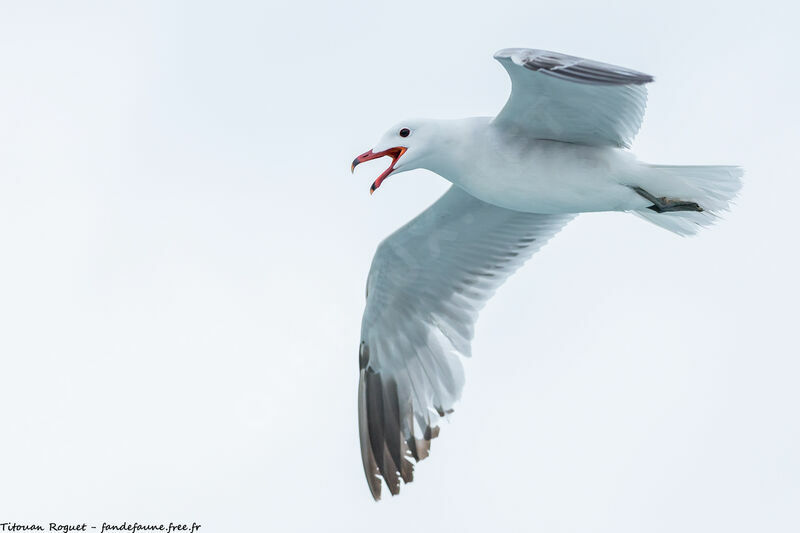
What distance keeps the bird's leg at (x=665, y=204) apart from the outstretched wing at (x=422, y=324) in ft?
4.03

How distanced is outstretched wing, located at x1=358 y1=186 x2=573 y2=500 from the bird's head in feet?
3.94

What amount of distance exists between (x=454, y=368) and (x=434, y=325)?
39 cm

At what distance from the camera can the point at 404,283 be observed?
407 inches

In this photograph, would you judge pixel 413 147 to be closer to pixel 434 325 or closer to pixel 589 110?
pixel 589 110

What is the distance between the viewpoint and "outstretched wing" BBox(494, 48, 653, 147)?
801 cm

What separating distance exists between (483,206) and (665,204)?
153cm

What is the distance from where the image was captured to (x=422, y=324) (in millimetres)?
10555

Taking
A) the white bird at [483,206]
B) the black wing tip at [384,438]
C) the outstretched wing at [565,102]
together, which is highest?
the outstretched wing at [565,102]

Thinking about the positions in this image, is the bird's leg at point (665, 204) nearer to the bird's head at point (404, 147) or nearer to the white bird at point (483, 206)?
the white bird at point (483, 206)

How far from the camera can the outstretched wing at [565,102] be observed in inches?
315

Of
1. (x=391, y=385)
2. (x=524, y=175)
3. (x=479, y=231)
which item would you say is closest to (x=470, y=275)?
(x=479, y=231)


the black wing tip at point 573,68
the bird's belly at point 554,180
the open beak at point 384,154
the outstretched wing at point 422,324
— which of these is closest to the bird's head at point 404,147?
the open beak at point 384,154

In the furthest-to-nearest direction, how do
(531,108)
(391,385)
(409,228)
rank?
(391,385) → (409,228) → (531,108)

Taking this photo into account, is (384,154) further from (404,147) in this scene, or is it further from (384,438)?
(384,438)
